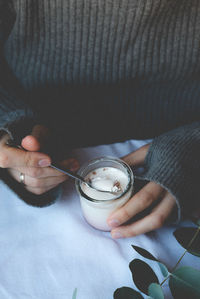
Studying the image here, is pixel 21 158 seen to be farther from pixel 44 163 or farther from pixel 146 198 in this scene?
pixel 146 198

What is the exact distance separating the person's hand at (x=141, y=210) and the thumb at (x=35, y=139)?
0.61 ft

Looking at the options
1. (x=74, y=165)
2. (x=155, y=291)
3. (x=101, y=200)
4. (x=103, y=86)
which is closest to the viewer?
(x=155, y=291)

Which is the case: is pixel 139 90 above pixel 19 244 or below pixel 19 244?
above

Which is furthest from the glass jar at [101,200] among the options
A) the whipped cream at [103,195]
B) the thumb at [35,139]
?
the thumb at [35,139]

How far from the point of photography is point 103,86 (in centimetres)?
69

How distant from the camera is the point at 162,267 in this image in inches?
16.3

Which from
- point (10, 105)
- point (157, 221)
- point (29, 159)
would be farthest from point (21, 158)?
point (157, 221)

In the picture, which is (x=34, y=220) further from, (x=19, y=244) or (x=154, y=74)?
(x=154, y=74)

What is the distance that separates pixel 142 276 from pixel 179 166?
22cm

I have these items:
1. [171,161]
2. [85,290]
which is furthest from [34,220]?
[171,161]

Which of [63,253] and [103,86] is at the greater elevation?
[103,86]

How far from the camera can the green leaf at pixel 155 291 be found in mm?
356

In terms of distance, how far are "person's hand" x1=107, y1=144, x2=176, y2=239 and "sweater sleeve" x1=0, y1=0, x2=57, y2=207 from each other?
0.14 meters

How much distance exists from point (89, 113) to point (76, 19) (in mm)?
238
